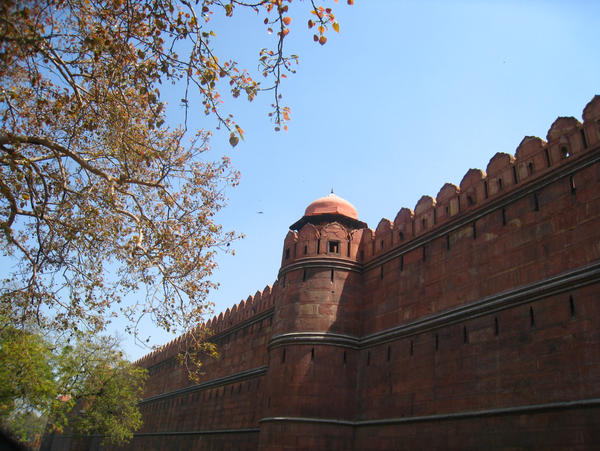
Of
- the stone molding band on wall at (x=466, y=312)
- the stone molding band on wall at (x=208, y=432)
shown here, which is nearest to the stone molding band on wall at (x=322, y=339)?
the stone molding band on wall at (x=466, y=312)

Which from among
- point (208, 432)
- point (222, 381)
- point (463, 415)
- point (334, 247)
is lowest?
point (208, 432)

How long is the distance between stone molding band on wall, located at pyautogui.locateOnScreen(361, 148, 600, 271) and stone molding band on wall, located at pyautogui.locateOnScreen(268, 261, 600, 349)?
2215 mm

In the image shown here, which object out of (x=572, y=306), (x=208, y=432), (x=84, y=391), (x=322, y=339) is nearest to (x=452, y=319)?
(x=572, y=306)

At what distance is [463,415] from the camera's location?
10938mm

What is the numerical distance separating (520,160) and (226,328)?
16284 millimetres

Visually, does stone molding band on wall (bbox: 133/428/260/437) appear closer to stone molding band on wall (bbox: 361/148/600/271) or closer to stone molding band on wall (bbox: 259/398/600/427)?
stone molding band on wall (bbox: 259/398/600/427)

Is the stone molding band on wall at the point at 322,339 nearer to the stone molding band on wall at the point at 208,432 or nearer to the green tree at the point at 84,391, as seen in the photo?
the stone molding band on wall at the point at 208,432

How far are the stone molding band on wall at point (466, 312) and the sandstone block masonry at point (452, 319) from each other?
0.03m

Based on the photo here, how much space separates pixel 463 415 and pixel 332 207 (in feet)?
30.8

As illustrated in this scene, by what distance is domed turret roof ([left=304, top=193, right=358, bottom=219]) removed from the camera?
18.6 m

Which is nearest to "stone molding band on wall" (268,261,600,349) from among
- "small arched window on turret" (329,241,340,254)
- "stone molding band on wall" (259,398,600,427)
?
"stone molding band on wall" (259,398,600,427)

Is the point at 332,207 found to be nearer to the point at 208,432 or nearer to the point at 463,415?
the point at 463,415

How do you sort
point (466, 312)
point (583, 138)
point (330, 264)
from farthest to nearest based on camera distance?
point (330, 264)
point (466, 312)
point (583, 138)

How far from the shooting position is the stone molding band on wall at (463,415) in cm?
887
